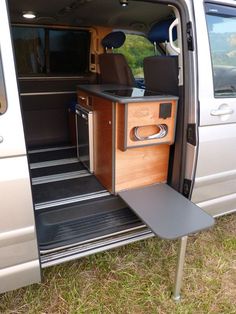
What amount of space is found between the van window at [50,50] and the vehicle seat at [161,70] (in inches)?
60.6

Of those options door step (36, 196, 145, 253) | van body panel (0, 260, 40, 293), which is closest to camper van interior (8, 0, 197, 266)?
door step (36, 196, 145, 253)

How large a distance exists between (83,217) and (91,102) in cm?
110

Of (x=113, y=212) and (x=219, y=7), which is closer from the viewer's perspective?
(x=219, y=7)

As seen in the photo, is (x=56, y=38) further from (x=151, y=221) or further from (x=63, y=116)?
(x=151, y=221)

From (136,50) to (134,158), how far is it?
9.16ft

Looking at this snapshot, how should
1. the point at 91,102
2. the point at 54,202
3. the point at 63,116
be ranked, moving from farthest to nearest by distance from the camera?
the point at 63,116 → the point at 91,102 → the point at 54,202

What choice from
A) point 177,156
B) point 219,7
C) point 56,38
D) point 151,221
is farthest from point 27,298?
point 56,38

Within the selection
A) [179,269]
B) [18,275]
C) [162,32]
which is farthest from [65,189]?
[162,32]

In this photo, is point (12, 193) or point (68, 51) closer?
point (12, 193)

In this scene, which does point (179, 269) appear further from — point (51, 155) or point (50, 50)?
point (50, 50)

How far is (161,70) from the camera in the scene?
2.05 meters

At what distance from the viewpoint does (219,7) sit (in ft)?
5.73

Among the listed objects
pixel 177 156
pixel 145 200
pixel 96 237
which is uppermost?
pixel 177 156

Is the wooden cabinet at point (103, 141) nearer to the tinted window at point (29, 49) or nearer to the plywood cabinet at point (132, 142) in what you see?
the plywood cabinet at point (132, 142)
